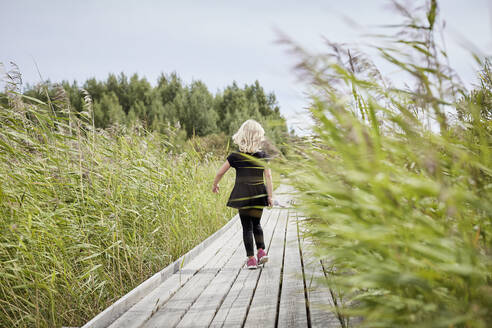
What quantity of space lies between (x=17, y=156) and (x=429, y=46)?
121 inches

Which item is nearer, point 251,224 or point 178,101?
point 251,224

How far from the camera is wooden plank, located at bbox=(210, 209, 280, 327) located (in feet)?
6.46

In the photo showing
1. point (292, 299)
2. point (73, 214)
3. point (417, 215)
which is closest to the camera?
point (417, 215)

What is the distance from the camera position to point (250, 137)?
3436 mm

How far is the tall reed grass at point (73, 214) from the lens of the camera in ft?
6.98

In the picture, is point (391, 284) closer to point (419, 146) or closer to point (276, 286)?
point (419, 146)

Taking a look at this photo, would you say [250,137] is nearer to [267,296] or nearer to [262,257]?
[262,257]

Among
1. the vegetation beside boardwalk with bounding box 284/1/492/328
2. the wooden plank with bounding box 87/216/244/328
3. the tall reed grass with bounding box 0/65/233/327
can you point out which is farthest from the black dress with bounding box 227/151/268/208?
the vegetation beside boardwalk with bounding box 284/1/492/328

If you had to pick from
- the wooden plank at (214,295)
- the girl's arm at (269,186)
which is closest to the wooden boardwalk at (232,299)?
the wooden plank at (214,295)

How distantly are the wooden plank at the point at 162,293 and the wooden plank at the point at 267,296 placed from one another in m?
0.68

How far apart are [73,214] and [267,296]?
187 centimetres

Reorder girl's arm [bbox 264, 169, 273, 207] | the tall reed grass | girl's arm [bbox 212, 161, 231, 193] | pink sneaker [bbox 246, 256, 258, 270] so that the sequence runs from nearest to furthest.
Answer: the tall reed grass, pink sneaker [bbox 246, 256, 258, 270], girl's arm [bbox 264, 169, 273, 207], girl's arm [bbox 212, 161, 231, 193]

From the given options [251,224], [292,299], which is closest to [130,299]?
[292,299]

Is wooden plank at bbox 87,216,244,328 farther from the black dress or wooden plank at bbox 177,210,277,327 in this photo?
the black dress
